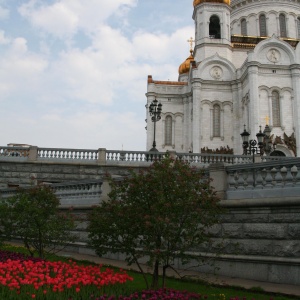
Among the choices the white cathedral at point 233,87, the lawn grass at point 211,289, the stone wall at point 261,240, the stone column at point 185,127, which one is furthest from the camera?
the stone column at point 185,127

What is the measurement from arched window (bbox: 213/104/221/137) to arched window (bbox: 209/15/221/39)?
379 inches

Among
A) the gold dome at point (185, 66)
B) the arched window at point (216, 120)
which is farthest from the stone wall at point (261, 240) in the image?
the gold dome at point (185, 66)

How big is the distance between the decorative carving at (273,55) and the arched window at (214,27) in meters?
7.50

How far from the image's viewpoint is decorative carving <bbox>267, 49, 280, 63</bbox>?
41.5 metres

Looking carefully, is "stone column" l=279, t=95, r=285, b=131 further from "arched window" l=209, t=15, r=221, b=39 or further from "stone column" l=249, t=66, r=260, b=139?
"arched window" l=209, t=15, r=221, b=39

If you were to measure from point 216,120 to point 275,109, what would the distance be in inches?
249

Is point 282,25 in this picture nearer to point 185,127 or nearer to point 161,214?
point 185,127

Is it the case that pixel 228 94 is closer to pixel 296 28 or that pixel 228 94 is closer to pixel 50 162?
pixel 296 28

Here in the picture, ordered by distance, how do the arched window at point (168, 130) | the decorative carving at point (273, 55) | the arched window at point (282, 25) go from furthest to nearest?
the arched window at point (282, 25) → the arched window at point (168, 130) → the decorative carving at point (273, 55)

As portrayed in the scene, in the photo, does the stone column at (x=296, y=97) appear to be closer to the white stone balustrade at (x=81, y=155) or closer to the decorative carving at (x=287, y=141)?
the decorative carving at (x=287, y=141)

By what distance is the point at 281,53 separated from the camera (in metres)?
41.7

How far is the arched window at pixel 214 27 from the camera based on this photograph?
46.7 metres

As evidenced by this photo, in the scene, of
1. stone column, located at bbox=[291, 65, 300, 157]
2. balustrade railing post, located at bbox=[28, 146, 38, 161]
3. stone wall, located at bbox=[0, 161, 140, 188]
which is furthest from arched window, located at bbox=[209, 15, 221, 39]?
balustrade railing post, located at bbox=[28, 146, 38, 161]

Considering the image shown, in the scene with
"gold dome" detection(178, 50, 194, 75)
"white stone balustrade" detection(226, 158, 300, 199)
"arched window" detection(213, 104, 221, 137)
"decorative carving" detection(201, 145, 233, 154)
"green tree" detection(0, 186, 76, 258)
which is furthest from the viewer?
"gold dome" detection(178, 50, 194, 75)
